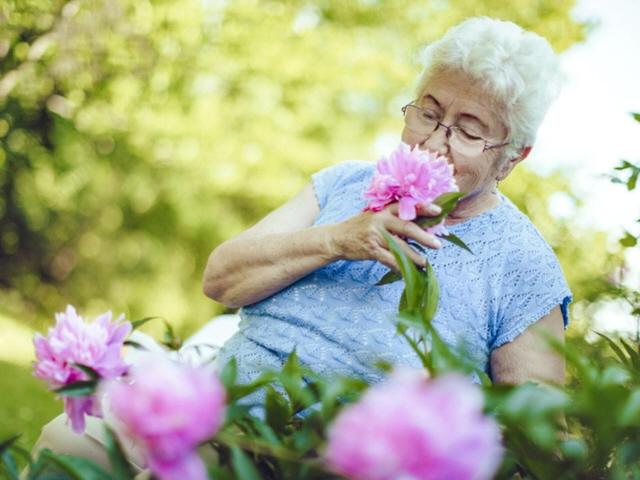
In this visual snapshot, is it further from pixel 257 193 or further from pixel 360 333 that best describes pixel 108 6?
pixel 360 333

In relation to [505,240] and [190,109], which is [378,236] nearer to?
[505,240]

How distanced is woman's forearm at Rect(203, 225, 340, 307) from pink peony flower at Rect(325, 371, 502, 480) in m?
1.26

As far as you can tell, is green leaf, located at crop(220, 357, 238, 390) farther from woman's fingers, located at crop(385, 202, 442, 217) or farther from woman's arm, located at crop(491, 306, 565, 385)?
woman's arm, located at crop(491, 306, 565, 385)

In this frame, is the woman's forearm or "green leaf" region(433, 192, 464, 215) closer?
"green leaf" region(433, 192, 464, 215)

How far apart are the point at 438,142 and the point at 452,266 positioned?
1.05 ft

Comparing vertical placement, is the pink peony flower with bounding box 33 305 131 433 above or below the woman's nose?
above

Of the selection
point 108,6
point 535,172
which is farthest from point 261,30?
point 535,172

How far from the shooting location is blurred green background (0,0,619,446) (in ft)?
26.8

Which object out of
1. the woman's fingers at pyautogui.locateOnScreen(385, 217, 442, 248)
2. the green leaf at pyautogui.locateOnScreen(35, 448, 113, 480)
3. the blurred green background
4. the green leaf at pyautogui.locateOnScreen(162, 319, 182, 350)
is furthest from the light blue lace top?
the blurred green background

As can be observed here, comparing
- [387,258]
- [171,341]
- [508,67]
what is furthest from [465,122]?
[171,341]

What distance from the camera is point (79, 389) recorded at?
102 cm

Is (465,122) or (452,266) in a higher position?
(465,122)

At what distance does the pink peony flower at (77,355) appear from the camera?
3.58 ft

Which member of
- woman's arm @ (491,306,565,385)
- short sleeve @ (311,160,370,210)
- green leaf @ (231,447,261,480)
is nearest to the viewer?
green leaf @ (231,447,261,480)
